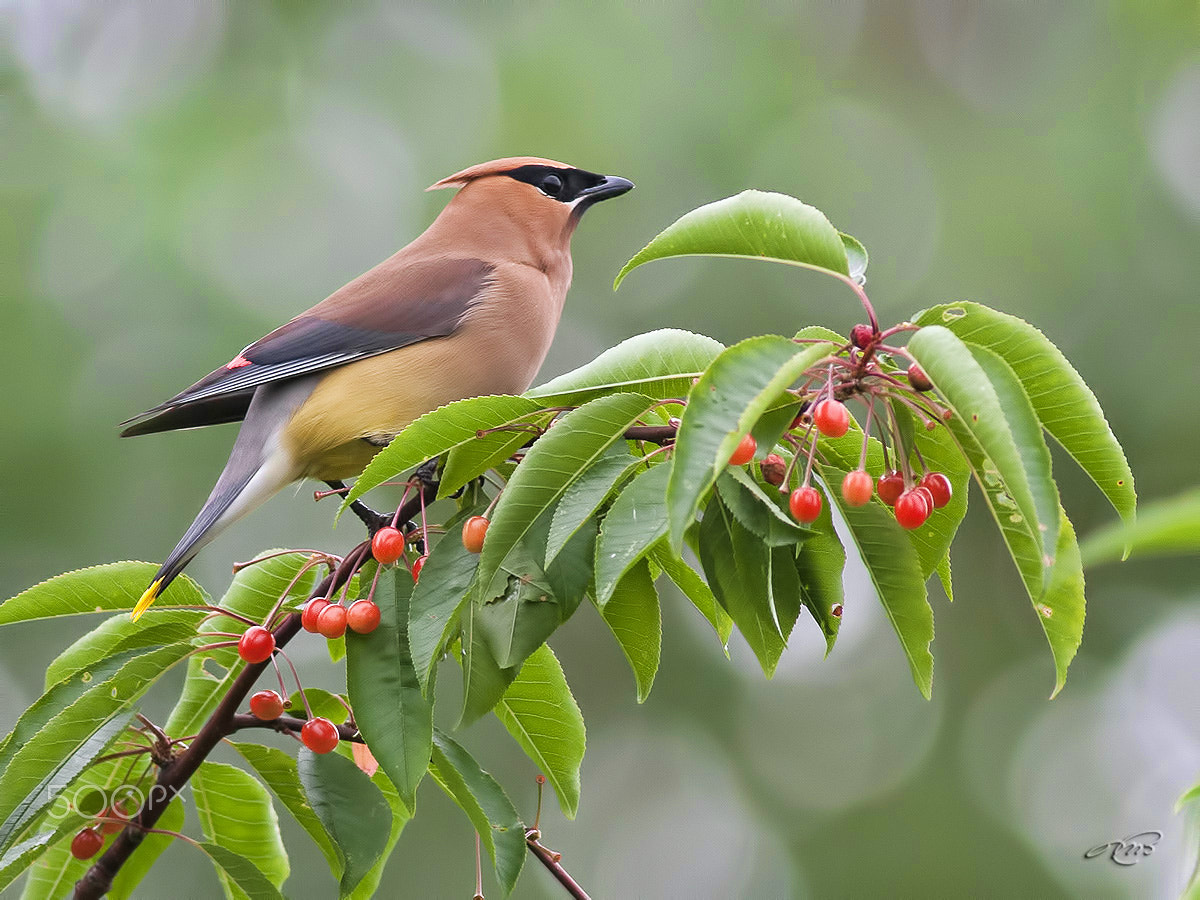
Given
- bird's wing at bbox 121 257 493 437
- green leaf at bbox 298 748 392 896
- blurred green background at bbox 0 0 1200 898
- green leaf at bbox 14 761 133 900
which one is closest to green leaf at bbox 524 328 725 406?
green leaf at bbox 298 748 392 896

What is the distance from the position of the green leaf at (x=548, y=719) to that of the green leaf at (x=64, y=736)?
0.51m

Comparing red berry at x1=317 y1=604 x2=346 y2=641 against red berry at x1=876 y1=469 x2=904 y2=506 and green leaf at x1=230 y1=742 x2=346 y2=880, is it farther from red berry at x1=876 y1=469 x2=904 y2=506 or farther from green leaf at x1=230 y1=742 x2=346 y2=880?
red berry at x1=876 y1=469 x2=904 y2=506

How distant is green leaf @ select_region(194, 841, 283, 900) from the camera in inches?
76.5

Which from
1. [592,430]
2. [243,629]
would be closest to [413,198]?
[243,629]

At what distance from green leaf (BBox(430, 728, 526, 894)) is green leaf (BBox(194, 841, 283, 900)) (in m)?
0.31

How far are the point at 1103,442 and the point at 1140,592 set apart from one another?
20.1 ft

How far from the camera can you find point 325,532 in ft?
26.0

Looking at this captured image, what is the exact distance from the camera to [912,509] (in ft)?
5.13

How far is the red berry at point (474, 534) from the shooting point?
68.2 inches

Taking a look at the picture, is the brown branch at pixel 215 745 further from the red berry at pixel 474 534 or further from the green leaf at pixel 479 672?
the green leaf at pixel 479 672

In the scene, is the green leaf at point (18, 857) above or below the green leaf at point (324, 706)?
above

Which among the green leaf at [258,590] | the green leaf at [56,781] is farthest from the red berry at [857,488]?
the green leaf at [56,781]

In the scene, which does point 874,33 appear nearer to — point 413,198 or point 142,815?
point 413,198

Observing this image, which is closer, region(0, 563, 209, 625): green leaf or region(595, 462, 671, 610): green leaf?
region(595, 462, 671, 610): green leaf
